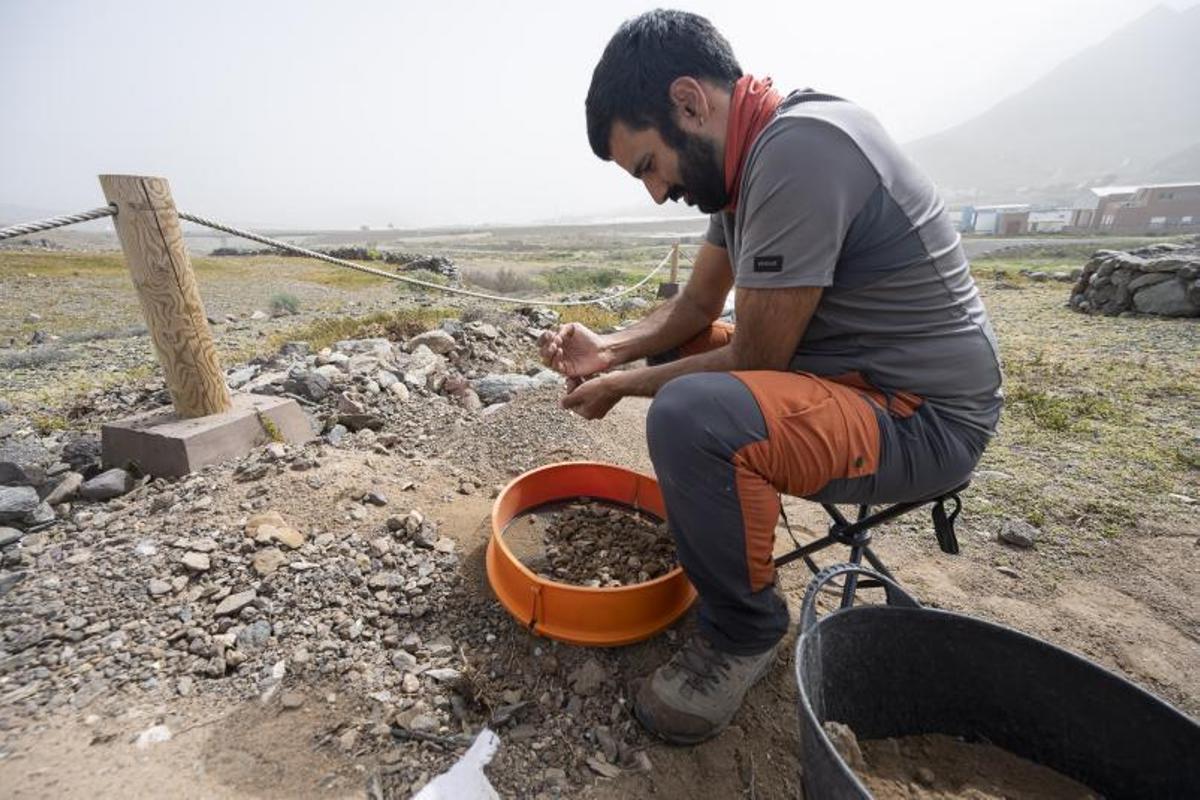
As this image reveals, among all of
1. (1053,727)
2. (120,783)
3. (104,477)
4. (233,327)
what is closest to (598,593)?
(1053,727)

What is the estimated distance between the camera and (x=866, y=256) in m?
1.58

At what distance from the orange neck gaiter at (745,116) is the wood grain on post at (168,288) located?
257 cm

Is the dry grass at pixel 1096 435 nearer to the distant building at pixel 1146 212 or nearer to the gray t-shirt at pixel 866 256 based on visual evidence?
the gray t-shirt at pixel 866 256

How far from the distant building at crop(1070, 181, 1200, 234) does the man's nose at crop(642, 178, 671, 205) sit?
68.9m

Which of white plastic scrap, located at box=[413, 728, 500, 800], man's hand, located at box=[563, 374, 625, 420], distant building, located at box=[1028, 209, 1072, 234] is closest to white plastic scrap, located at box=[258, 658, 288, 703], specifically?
white plastic scrap, located at box=[413, 728, 500, 800]

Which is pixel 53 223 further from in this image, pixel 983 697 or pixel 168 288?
pixel 983 697

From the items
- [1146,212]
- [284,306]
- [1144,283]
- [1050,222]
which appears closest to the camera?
[1144,283]

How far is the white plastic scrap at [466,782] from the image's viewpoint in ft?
5.10

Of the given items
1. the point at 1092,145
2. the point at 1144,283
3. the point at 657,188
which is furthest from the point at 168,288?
the point at 1092,145

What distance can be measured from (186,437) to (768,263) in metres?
2.78

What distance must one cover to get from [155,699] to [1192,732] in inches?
107

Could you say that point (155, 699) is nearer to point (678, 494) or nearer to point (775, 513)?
point (678, 494)

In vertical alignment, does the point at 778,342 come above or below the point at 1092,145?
below

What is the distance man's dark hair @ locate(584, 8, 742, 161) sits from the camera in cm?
167
